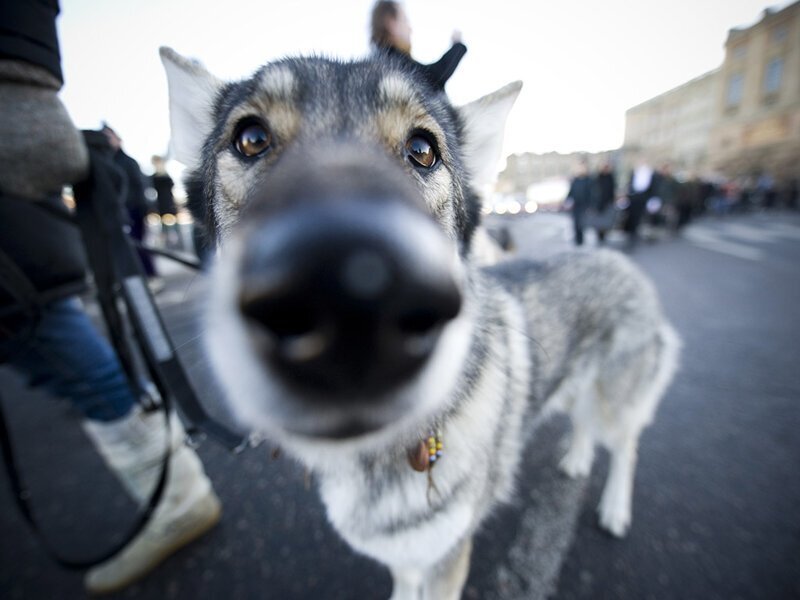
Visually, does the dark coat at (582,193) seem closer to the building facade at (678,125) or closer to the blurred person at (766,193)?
the blurred person at (766,193)

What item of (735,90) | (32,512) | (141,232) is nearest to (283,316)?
(32,512)

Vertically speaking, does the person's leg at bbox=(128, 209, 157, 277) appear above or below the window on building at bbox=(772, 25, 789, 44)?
below

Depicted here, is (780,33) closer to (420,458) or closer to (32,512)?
(420,458)

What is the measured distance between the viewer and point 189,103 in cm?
179

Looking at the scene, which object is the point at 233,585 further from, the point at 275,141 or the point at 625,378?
the point at 625,378

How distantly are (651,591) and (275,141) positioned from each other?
10.5 ft

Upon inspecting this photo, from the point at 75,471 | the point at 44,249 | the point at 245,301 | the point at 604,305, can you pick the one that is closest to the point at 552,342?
the point at 604,305

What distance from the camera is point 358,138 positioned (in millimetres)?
1128

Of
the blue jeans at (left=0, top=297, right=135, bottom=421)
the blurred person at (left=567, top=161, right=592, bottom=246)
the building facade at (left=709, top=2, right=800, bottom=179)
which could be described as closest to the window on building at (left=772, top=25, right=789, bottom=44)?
the building facade at (left=709, top=2, right=800, bottom=179)

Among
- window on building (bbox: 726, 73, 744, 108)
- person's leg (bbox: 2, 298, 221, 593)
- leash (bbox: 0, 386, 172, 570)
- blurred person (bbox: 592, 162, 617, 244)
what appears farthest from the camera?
window on building (bbox: 726, 73, 744, 108)

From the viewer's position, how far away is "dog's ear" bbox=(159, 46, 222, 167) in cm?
174

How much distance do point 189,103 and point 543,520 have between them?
11.5 ft

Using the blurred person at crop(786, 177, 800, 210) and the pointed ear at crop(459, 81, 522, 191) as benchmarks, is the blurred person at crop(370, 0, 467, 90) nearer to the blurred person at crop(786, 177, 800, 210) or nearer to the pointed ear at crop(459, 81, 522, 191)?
the pointed ear at crop(459, 81, 522, 191)

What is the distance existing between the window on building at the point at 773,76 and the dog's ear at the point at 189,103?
64.0 m
